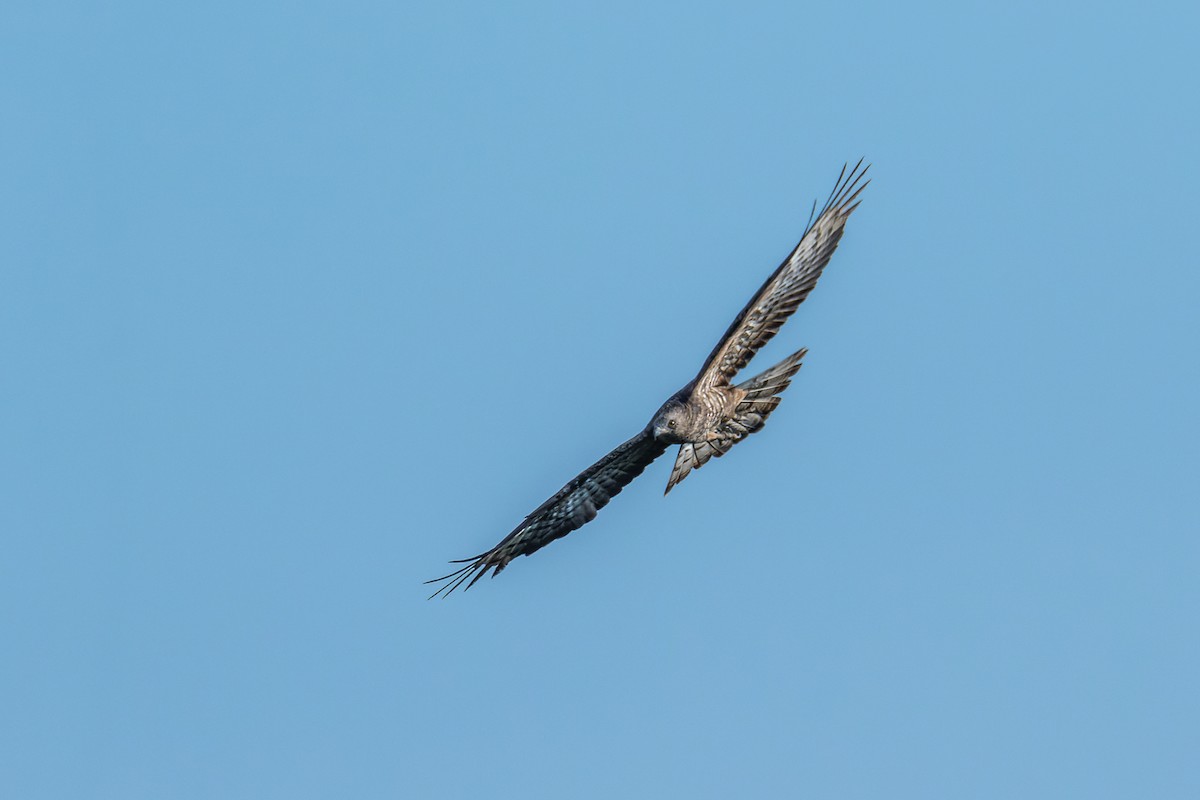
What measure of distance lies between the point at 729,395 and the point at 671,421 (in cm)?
71

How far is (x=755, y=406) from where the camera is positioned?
20.2 meters

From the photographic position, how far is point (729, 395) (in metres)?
20.0

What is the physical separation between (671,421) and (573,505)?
2090 mm

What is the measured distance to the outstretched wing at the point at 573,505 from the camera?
20828 mm

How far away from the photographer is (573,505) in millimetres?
21281

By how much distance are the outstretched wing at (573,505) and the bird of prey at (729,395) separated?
1cm

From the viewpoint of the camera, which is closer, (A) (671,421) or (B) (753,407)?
(A) (671,421)

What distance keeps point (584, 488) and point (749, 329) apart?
2.70 meters

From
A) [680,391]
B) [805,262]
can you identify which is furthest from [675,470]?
[805,262]

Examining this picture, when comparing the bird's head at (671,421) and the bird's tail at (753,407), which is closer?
the bird's head at (671,421)

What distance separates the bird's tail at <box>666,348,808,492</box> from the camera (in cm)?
2009

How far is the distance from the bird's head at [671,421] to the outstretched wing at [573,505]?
72cm

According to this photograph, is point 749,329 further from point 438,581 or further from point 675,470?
point 438,581

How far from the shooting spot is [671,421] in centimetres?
1964
